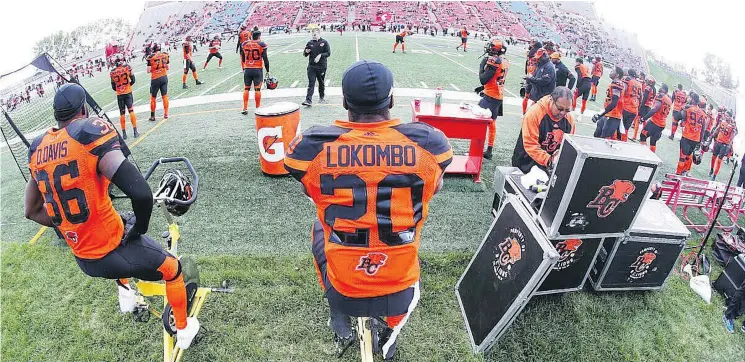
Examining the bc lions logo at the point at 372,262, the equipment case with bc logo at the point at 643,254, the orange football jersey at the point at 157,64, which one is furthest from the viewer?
the orange football jersey at the point at 157,64

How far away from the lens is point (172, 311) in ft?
10.2

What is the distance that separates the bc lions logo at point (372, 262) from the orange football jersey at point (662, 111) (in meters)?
9.73

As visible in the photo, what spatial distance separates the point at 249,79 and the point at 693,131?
393 inches

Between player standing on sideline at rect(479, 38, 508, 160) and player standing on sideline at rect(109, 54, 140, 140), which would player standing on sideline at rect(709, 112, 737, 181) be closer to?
player standing on sideline at rect(479, 38, 508, 160)

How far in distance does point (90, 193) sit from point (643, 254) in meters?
4.85

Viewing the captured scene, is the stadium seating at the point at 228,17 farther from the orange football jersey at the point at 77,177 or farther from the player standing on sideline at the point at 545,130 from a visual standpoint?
the orange football jersey at the point at 77,177

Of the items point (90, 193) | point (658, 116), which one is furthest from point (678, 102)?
point (90, 193)

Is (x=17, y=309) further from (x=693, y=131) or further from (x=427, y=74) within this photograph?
(x=427, y=74)

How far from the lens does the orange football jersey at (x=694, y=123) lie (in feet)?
26.8

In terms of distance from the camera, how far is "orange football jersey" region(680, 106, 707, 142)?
26.8 ft

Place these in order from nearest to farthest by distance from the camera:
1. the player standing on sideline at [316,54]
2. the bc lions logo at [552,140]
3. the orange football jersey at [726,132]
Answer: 1. the bc lions logo at [552,140]
2. the orange football jersey at [726,132]
3. the player standing on sideline at [316,54]

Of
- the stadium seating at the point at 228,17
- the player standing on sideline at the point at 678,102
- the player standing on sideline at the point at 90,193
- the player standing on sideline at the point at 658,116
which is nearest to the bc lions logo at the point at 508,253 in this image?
the player standing on sideline at the point at 90,193

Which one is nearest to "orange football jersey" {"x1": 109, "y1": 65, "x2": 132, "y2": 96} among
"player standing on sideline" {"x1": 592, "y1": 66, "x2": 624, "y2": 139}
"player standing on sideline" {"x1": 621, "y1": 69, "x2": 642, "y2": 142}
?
"player standing on sideline" {"x1": 592, "y1": 66, "x2": 624, "y2": 139}

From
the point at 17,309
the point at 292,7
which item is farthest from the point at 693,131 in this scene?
the point at 292,7
